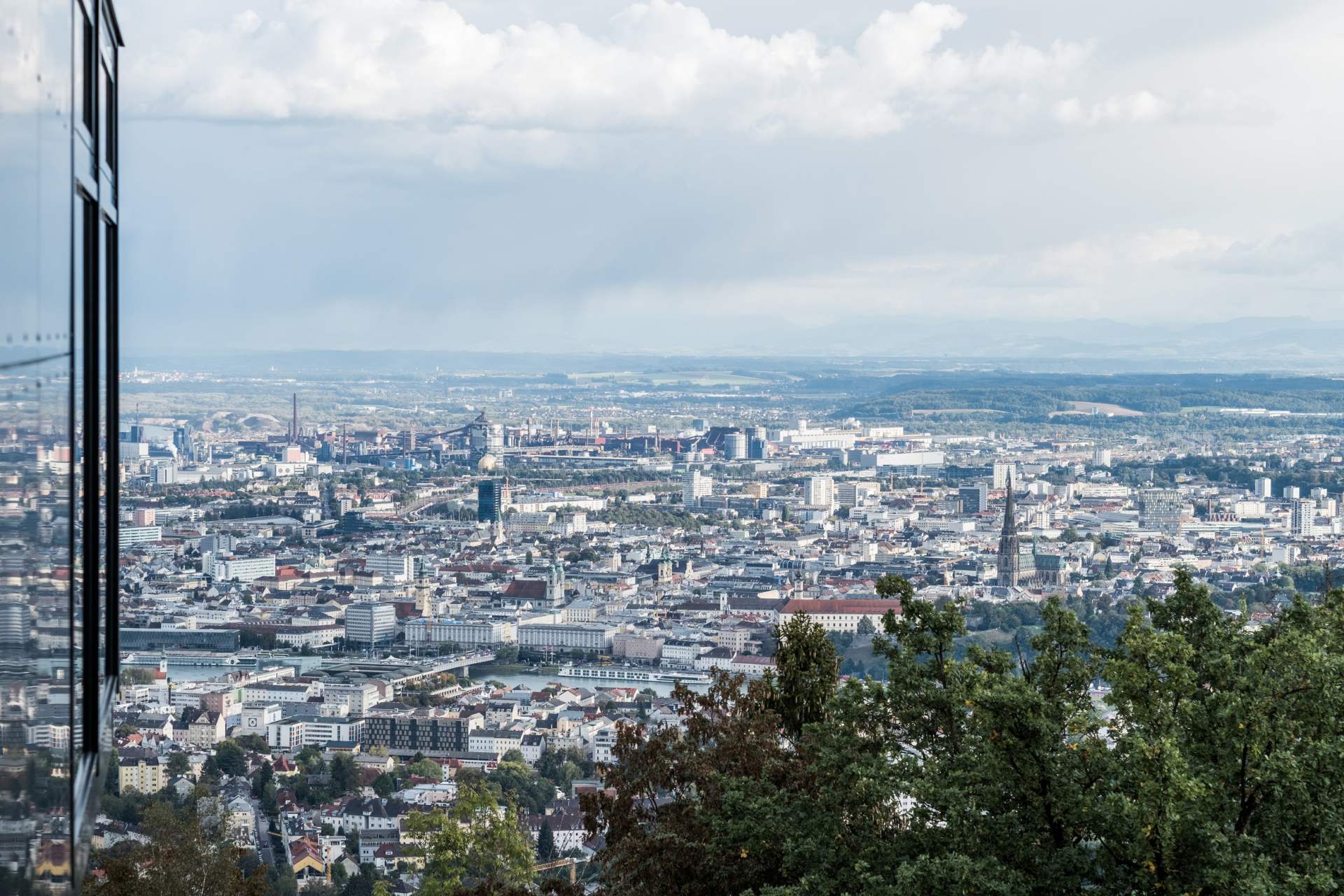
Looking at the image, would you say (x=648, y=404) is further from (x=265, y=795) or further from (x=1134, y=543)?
(x=265, y=795)

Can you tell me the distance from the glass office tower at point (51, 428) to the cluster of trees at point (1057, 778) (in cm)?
230

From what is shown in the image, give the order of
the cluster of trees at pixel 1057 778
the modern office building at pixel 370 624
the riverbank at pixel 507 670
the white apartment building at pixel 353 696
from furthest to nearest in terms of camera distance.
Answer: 1. the modern office building at pixel 370 624
2. the riverbank at pixel 507 670
3. the white apartment building at pixel 353 696
4. the cluster of trees at pixel 1057 778

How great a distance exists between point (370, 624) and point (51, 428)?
37.0m

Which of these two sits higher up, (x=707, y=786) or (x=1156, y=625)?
Result: (x=1156, y=625)

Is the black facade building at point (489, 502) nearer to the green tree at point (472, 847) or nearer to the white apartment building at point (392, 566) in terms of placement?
the white apartment building at point (392, 566)

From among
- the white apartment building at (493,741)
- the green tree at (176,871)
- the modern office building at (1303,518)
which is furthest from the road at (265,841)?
the modern office building at (1303,518)

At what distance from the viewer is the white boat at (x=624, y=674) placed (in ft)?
103

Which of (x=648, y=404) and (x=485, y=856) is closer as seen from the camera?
(x=485, y=856)

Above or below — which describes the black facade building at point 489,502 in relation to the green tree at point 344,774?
below

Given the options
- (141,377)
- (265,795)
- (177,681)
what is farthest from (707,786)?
(141,377)

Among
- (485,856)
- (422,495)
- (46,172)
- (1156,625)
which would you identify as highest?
(46,172)

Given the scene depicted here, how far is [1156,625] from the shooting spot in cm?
504

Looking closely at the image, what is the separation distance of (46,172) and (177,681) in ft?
100

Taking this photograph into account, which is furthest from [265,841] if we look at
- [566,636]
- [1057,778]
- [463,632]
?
[463,632]
